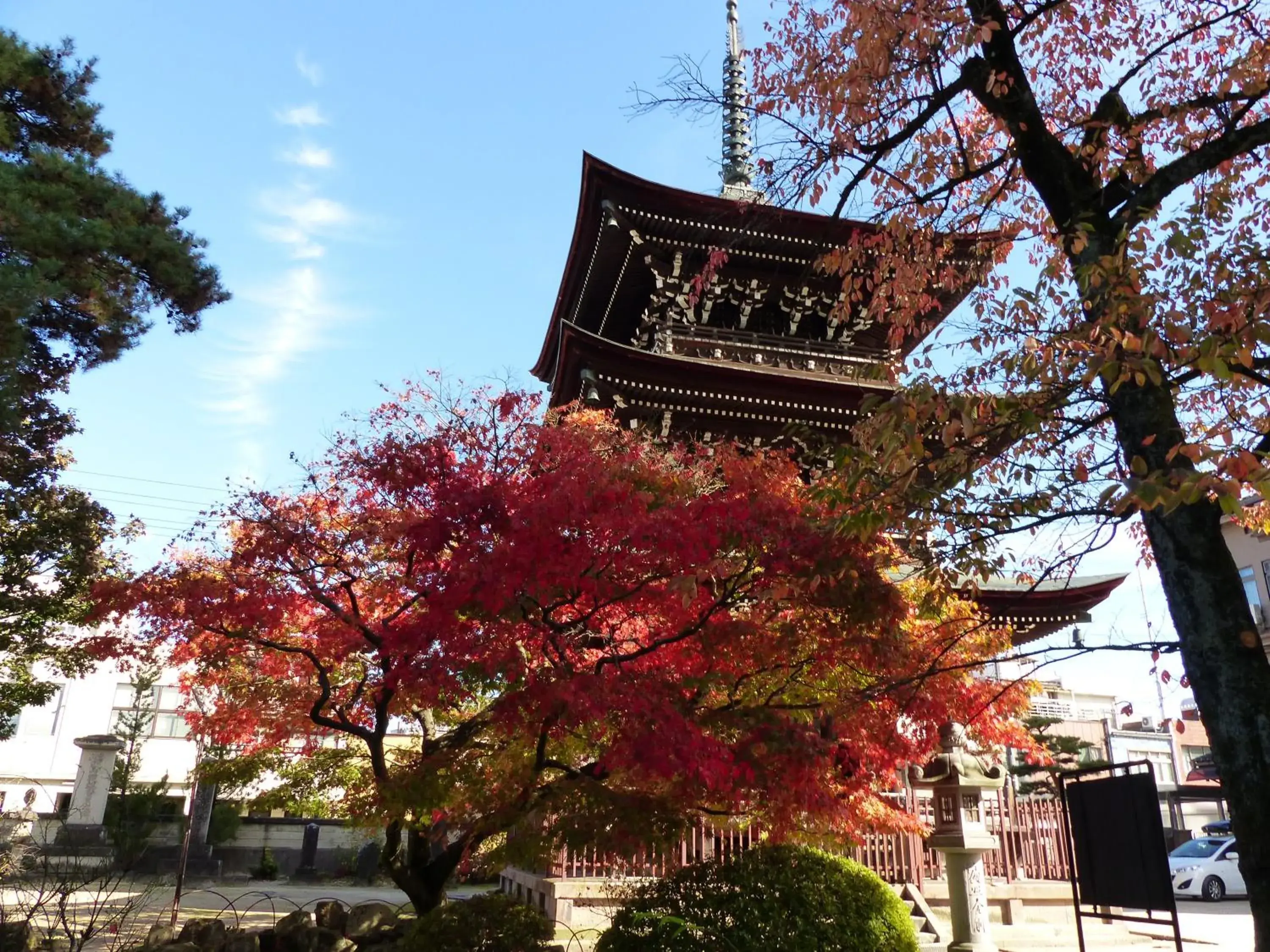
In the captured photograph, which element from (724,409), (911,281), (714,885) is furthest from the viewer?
(724,409)

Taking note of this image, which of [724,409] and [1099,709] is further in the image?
[1099,709]

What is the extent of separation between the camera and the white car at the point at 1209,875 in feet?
59.7

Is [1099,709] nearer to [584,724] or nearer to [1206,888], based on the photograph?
[1206,888]

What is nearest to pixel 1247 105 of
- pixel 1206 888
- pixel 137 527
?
pixel 137 527

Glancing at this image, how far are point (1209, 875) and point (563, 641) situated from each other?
A: 743 inches

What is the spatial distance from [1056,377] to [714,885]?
4902 mm

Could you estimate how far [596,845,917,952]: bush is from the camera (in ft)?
21.6

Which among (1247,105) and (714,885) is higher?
(1247,105)

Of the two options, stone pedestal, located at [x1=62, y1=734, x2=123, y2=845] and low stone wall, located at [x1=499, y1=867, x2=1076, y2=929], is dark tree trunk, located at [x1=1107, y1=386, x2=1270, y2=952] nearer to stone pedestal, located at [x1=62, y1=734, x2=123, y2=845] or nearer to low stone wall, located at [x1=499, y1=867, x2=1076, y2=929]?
low stone wall, located at [x1=499, y1=867, x2=1076, y2=929]

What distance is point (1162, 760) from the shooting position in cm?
4581

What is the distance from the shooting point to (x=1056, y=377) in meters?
6.21

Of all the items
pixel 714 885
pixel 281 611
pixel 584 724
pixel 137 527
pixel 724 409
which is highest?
pixel 724 409

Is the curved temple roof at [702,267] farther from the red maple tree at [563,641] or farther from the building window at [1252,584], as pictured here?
the building window at [1252,584]

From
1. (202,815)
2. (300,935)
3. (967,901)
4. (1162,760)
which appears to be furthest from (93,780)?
(1162,760)
